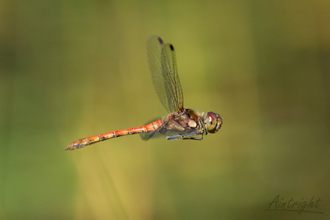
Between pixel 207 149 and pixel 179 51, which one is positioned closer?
pixel 207 149

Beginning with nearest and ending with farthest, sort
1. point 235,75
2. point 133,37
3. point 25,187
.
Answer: point 25,187 → point 235,75 → point 133,37

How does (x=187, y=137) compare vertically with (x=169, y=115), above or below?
below

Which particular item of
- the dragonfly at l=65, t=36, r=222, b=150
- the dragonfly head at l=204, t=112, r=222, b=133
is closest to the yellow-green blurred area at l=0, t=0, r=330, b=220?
the dragonfly at l=65, t=36, r=222, b=150

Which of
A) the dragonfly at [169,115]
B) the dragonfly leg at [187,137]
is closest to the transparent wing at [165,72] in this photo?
the dragonfly at [169,115]

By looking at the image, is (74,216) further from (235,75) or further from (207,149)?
(235,75)

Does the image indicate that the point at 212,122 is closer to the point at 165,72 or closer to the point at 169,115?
the point at 169,115

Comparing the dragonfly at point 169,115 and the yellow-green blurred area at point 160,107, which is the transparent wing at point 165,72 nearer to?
the dragonfly at point 169,115

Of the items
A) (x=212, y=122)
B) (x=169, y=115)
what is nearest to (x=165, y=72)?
(x=169, y=115)

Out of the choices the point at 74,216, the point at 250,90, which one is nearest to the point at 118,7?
the point at 250,90
